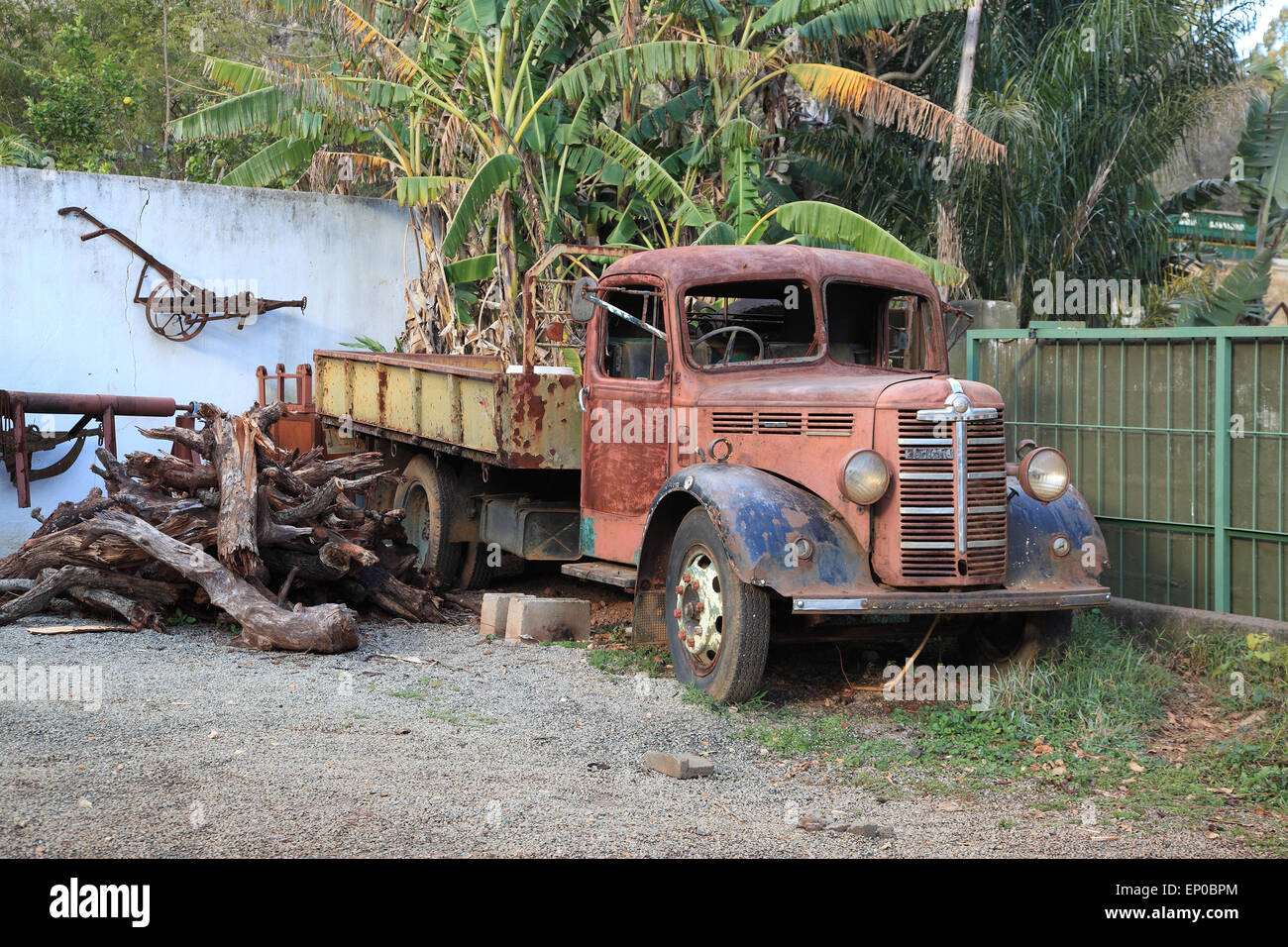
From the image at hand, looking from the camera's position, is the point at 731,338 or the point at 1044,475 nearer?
the point at 1044,475

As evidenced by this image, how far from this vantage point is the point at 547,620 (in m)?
7.96

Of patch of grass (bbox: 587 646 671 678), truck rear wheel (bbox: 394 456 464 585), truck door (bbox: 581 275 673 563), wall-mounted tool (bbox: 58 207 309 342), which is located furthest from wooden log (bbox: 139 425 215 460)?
wall-mounted tool (bbox: 58 207 309 342)

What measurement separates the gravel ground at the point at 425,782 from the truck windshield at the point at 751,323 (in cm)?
190

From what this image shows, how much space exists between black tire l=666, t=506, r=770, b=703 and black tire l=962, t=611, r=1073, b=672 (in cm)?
145

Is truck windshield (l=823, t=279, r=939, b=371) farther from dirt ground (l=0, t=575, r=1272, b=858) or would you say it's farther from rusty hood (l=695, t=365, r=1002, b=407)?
dirt ground (l=0, t=575, r=1272, b=858)

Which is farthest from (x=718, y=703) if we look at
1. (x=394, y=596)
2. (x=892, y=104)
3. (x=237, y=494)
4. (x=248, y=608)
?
(x=892, y=104)

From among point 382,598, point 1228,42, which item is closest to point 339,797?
point 382,598

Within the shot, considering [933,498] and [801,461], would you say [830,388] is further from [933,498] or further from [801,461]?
[933,498]

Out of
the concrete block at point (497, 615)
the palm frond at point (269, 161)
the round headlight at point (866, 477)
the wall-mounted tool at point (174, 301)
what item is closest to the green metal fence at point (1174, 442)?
the round headlight at point (866, 477)

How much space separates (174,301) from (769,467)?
918 centimetres

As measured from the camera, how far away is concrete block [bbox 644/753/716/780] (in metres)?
5.16

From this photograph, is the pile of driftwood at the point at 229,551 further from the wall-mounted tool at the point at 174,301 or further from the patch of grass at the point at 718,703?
the wall-mounted tool at the point at 174,301

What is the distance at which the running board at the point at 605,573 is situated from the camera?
287 inches

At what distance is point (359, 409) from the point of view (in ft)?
34.7
